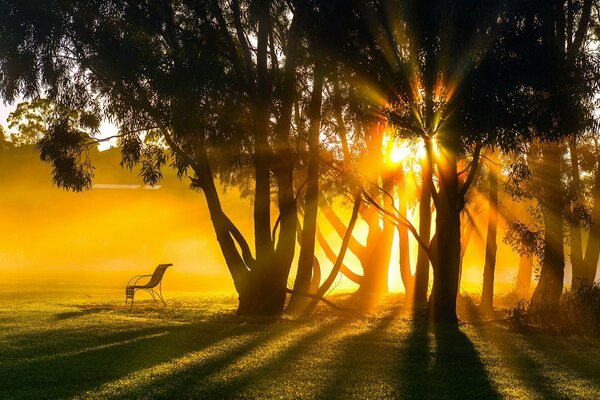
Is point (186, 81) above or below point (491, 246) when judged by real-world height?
above

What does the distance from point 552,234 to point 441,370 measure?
9433 millimetres

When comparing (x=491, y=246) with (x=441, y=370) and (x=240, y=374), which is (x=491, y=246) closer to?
(x=441, y=370)

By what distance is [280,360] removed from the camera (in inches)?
342

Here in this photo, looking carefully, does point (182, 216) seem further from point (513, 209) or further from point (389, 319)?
point (389, 319)

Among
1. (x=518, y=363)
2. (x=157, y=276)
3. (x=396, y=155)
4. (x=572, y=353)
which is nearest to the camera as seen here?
(x=518, y=363)

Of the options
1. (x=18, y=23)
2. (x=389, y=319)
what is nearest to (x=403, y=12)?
(x=389, y=319)

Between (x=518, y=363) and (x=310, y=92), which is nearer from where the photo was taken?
(x=518, y=363)

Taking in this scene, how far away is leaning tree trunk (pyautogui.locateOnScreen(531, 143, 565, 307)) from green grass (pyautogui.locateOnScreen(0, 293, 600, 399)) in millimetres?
3383

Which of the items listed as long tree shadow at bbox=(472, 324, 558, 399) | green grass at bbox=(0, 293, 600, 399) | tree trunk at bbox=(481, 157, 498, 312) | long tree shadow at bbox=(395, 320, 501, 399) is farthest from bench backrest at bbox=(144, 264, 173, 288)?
tree trunk at bbox=(481, 157, 498, 312)

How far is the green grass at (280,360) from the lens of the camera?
7.01m

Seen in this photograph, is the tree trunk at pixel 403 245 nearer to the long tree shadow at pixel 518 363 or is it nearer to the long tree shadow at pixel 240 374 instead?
the long tree shadow at pixel 518 363

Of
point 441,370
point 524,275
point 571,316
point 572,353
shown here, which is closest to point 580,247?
point 571,316

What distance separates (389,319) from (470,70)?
5.62 metres

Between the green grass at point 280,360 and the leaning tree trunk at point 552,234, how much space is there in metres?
3.38
